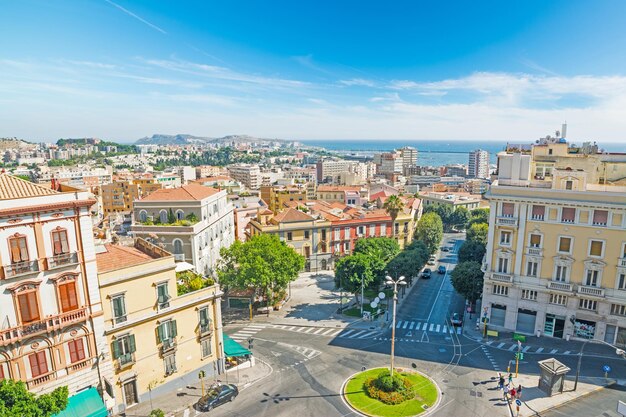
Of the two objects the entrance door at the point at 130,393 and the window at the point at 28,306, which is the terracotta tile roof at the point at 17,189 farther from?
the entrance door at the point at 130,393

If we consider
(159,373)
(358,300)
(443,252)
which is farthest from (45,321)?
(443,252)

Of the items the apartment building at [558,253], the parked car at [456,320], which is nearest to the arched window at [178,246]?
the parked car at [456,320]

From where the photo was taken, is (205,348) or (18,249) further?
(205,348)

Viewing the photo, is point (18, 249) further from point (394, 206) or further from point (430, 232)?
point (430, 232)

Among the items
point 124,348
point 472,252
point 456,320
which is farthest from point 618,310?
point 124,348

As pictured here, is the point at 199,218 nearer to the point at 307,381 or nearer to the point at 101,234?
the point at 101,234

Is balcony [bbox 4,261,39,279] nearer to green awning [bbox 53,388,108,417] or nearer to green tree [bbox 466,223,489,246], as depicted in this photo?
green awning [bbox 53,388,108,417]

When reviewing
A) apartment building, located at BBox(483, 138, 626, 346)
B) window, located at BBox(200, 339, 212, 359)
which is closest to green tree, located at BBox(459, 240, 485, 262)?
apartment building, located at BBox(483, 138, 626, 346)
